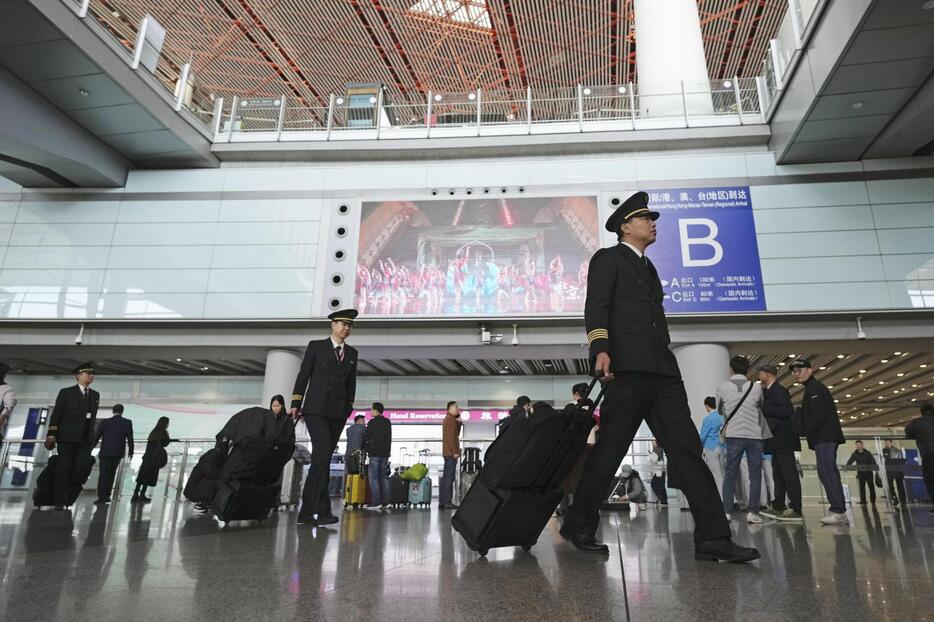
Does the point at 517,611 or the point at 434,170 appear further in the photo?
the point at 434,170

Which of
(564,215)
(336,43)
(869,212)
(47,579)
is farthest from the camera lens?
(336,43)

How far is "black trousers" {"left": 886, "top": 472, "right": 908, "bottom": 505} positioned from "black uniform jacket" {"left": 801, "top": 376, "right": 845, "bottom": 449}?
15.2 feet

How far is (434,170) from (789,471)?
30.2ft

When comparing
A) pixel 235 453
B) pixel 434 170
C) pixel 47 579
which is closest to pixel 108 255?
pixel 434 170

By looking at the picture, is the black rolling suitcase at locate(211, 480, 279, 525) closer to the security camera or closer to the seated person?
the security camera

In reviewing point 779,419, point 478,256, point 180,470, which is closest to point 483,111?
point 478,256

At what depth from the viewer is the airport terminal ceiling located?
23156mm

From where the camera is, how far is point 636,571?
8.32 ft

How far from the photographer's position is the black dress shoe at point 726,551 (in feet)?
8.75

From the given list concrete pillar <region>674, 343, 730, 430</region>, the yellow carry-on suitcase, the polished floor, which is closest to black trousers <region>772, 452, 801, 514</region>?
the polished floor

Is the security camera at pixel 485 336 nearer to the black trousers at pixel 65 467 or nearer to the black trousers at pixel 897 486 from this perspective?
the black trousers at pixel 65 467

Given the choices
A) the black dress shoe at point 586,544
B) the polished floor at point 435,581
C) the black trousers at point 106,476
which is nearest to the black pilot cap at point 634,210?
the black dress shoe at point 586,544

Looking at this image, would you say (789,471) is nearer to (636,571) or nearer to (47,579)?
(636,571)

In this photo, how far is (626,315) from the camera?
10.6 feet
